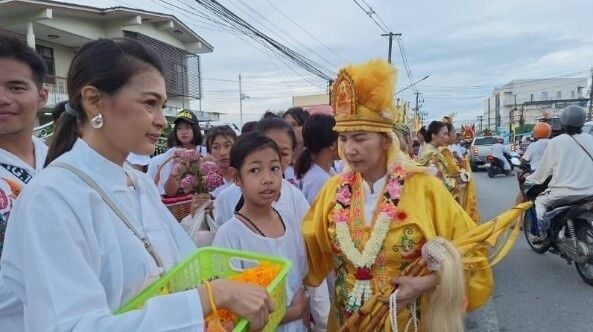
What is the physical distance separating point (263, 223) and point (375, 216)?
560mm

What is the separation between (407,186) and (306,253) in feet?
1.98

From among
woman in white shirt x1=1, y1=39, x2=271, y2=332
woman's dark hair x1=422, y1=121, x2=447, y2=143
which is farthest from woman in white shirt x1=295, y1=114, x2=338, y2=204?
woman's dark hair x1=422, y1=121, x2=447, y2=143

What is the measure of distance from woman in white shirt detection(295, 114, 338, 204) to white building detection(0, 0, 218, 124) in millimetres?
7995

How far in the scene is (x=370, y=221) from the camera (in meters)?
2.23

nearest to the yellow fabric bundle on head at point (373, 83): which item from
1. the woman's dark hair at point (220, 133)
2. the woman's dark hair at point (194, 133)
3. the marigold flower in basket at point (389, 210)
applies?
the marigold flower in basket at point (389, 210)

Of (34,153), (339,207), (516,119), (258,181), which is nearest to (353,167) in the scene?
(339,207)

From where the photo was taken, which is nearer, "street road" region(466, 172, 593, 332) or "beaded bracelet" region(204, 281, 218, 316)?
"beaded bracelet" region(204, 281, 218, 316)

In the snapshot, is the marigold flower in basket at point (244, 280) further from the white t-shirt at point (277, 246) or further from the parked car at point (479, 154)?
the parked car at point (479, 154)

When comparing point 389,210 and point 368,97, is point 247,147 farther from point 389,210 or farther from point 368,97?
point 389,210

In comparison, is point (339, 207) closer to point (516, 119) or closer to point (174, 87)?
point (174, 87)

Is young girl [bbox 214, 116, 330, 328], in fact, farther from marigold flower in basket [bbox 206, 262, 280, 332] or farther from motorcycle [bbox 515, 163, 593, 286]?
motorcycle [bbox 515, 163, 593, 286]

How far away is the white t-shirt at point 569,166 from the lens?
526cm

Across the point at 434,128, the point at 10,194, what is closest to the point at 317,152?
the point at 10,194

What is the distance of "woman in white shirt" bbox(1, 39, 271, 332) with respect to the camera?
1.05 meters
